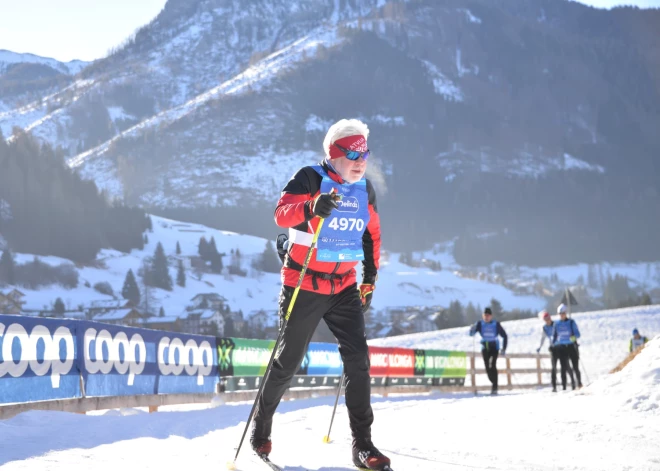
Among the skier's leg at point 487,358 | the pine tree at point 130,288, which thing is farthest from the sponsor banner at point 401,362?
the pine tree at point 130,288

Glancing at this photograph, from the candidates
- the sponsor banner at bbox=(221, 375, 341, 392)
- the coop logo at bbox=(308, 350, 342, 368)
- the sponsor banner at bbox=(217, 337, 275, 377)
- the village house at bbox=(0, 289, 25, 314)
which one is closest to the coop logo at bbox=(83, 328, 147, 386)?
the sponsor banner at bbox=(221, 375, 341, 392)

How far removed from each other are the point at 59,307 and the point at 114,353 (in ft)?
491

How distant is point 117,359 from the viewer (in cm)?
1072

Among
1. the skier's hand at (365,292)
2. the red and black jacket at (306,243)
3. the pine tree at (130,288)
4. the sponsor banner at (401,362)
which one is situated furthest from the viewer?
the pine tree at (130,288)

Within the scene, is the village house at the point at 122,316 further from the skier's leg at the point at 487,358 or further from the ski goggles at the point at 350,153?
the ski goggles at the point at 350,153

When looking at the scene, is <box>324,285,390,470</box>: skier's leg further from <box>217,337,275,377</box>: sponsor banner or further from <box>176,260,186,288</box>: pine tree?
<box>176,260,186,288</box>: pine tree

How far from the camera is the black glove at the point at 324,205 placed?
16.2ft

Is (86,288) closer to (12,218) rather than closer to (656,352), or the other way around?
(12,218)

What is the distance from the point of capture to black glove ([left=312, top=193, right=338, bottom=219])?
16.2 feet

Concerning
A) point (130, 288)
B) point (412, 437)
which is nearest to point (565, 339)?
point (412, 437)

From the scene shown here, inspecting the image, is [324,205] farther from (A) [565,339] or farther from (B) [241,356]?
(A) [565,339]

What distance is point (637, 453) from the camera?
20.7 ft

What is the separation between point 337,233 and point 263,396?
1138 mm

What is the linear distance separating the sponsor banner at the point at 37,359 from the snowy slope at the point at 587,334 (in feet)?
147
